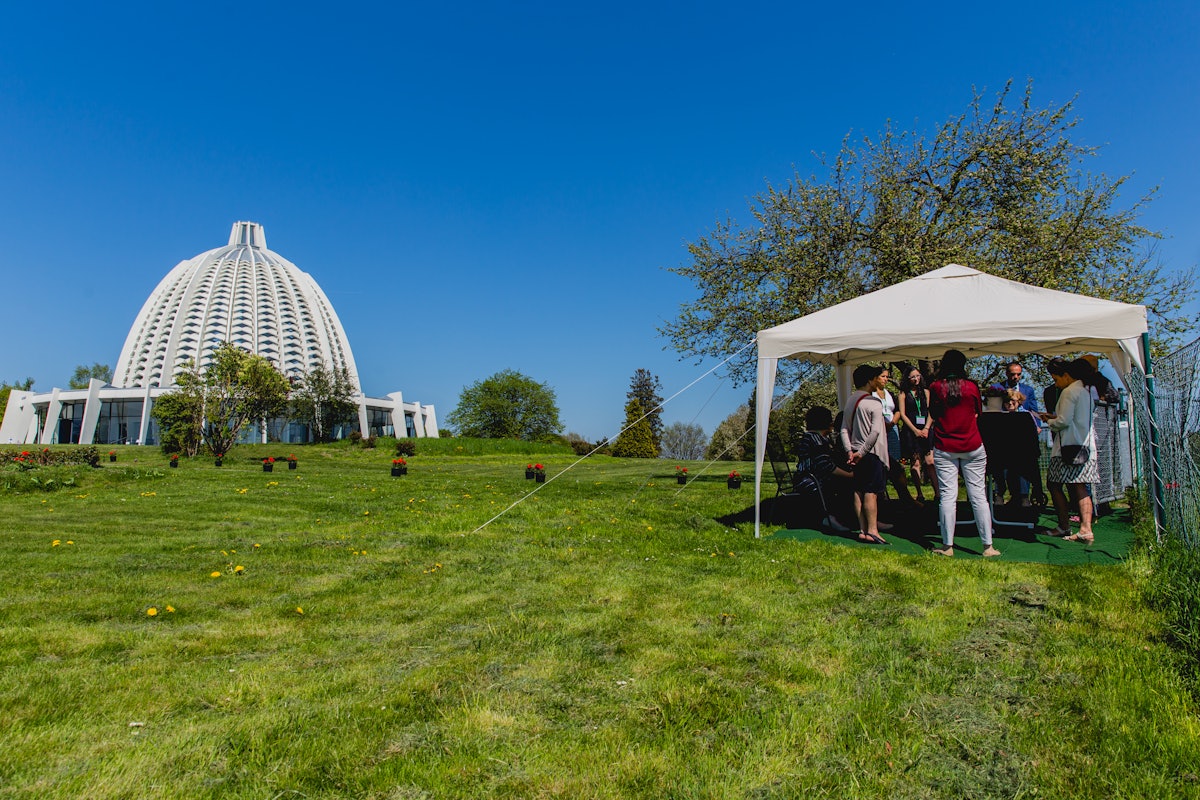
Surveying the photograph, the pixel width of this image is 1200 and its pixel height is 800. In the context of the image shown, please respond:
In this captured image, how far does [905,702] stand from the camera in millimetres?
3291

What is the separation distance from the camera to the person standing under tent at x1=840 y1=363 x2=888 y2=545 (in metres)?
7.38

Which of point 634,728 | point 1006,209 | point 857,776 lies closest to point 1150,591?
point 857,776

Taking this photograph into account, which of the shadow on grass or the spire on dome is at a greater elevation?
the spire on dome

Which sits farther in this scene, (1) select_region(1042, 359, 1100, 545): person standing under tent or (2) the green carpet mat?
(1) select_region(1042, 359, 1100, 545): person standing under tent

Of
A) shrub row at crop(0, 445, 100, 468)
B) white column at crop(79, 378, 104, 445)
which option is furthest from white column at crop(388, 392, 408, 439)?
shrub row at crop(0, 445, 100, 468)

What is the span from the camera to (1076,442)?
24.2ft

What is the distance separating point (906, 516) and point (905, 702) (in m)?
6.61

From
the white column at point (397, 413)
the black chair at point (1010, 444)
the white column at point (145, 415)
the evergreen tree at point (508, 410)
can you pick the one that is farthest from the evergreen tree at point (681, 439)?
the black chair at point (1010, 444)

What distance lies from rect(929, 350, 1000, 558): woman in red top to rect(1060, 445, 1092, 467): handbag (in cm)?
119

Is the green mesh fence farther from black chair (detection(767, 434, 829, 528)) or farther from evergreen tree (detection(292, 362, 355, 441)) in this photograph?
evergreen tree (detection(292, 362, 355, 441))

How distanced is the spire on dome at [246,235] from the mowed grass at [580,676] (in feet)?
379

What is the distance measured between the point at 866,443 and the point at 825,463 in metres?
1.08

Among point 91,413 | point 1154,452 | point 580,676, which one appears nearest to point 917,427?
point 1154,452

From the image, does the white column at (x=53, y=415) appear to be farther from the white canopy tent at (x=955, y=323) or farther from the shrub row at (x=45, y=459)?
the white canopy tent at (x=955, y=323)
